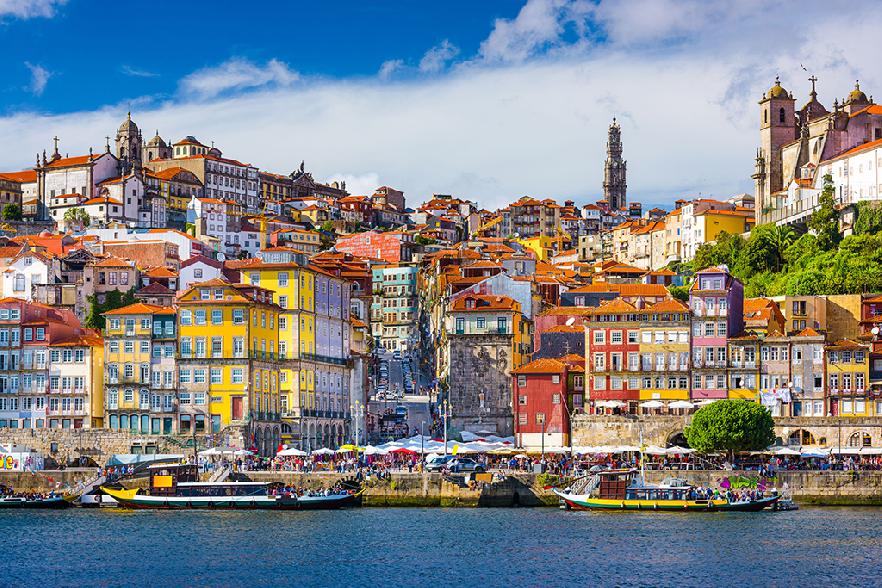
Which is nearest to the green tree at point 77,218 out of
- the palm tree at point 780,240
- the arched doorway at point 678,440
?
the palm tree at point 780,240

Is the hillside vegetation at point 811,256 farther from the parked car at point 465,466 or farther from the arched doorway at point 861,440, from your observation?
the parked car at point 465,466

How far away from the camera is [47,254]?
119375mm

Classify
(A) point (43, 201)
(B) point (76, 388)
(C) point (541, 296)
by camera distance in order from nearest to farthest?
(B) point (76, 388), (C) point (541, 296), (A) point (43, 201)

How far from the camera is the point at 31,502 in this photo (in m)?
77.4

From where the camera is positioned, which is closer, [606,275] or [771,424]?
[771,424]

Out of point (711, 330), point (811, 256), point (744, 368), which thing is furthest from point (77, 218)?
point (744, 368)

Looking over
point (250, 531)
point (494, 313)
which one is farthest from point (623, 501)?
point (494, 313)

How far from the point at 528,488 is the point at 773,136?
75216 mm

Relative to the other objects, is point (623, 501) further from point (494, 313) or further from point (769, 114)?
point (769, 114)

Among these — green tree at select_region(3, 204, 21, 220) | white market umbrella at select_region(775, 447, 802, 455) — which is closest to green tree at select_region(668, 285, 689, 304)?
white market umbrella at select_region(775, 447, 802, 455)

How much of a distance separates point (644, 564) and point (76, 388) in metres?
45.9

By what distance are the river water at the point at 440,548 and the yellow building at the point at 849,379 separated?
52.5 ft

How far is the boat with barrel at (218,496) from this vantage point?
74.8 m

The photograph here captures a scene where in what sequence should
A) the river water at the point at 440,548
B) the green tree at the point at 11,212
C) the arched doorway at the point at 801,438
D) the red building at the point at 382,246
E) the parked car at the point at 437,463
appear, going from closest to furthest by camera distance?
the river water at the point at 440,548 < the parked car at the point at 437,463 < the arched doorway at the point at 801,438 < the green tree at the point at 11,212 < the red building at the point at 382,246
